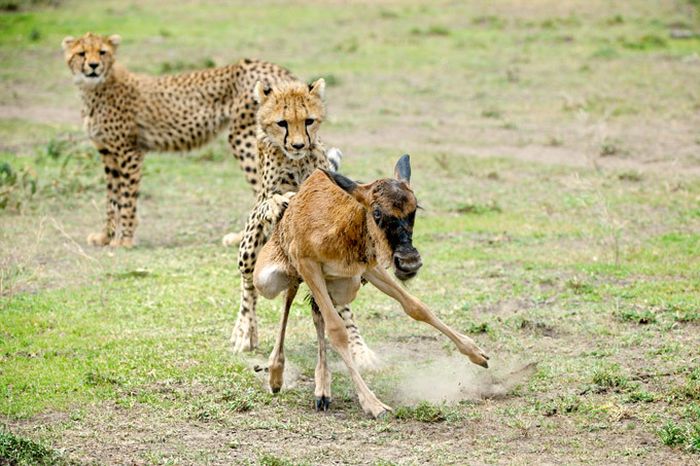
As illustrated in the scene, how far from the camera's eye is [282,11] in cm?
2348

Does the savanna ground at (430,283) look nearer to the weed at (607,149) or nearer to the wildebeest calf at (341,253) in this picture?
the weed at (607,149)

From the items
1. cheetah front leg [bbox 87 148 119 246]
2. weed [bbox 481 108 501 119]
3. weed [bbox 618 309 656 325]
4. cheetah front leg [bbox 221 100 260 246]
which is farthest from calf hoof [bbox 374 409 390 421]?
weed [bbox 481 108 501 119]

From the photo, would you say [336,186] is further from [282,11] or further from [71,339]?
[282,11]

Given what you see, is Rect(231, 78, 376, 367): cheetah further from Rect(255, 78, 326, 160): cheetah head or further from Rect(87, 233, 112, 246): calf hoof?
Rect(87, 233, 112, 246): calf hoof

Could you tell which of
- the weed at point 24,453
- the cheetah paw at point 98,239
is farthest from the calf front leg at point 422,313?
the cheetah paw at point 98,239

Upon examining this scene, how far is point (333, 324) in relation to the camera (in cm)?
570

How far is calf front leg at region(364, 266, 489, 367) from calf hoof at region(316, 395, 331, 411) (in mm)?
617

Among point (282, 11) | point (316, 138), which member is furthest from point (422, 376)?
point (282, 11)

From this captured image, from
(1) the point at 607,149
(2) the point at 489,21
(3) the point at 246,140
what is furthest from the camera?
(2) the point at 489,21

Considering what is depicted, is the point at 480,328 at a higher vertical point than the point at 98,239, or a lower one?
higher

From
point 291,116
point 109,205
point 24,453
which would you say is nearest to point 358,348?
point 291,116

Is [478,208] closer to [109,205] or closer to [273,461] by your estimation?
[109,205]

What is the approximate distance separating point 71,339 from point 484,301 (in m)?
2.71

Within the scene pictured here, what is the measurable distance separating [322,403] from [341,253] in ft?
2.59
